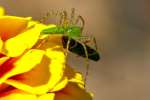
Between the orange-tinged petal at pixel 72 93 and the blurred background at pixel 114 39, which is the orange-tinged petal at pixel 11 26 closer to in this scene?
the orange-tinged petal at pixel 72 93

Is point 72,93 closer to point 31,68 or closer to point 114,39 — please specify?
point 31,68

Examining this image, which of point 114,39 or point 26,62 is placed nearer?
point 26,62

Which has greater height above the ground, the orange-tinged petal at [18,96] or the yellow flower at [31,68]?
the yellow flower at [31,68]

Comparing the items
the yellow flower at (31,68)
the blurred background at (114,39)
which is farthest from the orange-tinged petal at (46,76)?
the blurred background at (114,39)

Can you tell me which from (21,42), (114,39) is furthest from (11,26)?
(114,39)

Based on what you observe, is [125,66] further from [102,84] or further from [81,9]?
[81,9]

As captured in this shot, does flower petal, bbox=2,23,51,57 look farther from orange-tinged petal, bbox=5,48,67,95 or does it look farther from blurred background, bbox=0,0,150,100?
blurred background, bbox=0,0,150,100

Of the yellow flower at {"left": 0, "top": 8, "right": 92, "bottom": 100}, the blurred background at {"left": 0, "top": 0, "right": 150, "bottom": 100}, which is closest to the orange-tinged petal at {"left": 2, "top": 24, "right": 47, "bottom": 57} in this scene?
the yellow flower at {"left": 0, "top": 8, "right": 92, "bottom": 100}
